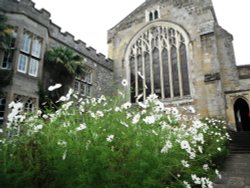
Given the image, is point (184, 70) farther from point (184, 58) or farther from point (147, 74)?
point (147, 74)

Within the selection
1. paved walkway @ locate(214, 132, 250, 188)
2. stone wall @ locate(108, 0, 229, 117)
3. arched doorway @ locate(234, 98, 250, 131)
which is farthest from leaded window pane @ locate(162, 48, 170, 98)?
paved walkway @ locate(214, 132, 250, 188)

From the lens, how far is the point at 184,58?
1560 centimetres

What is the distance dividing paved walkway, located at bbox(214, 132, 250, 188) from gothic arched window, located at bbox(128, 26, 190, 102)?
532 centimetres

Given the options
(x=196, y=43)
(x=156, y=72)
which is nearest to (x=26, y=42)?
(x=156, y=72)

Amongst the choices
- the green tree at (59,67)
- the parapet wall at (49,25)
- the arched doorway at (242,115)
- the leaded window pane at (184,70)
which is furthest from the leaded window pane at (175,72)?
the green tree at (59,67)

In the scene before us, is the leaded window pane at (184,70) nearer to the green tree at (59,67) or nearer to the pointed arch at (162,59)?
the pointed arch at (162,59)

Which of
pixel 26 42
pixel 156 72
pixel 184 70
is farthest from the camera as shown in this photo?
pixel 156 72

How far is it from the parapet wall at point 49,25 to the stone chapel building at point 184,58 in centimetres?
309

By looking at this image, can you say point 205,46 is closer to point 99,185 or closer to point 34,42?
point 34,42

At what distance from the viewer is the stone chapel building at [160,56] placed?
9836mm

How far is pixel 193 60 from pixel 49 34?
992cm

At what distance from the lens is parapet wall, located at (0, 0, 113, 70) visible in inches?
382

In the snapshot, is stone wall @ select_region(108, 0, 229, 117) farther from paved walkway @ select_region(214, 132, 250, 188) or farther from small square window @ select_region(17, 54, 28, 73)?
small square window @ select_region(17, 54, 28, 73)

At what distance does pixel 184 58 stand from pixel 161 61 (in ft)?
5.89
